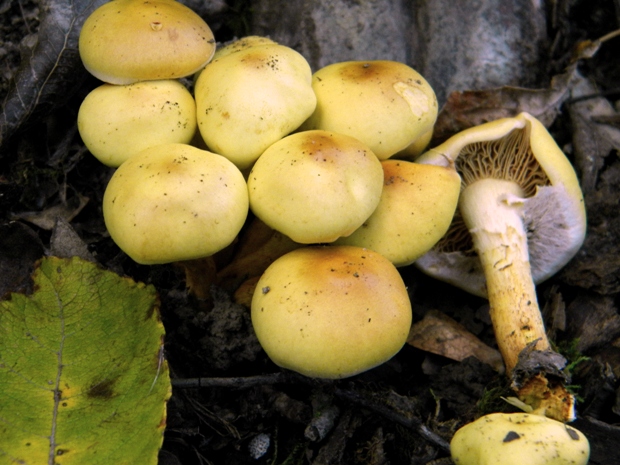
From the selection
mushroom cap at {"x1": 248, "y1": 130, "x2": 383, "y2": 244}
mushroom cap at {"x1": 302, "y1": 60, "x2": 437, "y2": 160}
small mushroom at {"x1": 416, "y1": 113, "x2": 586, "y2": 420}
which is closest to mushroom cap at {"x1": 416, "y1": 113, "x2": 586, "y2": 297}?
small mushroom at {"x1": 416, "y1": 113, "x2": 586, "y2": 420}

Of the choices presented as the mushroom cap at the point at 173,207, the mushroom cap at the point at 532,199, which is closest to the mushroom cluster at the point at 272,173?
the mushroom cap at the point at 173,207

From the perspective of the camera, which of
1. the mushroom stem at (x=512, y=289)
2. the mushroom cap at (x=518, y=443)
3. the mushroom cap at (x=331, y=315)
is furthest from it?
the mushroom stem at (x=512, y=289)

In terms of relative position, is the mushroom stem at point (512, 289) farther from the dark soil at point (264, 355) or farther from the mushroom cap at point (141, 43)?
the mushroom cap at point (141, 43)

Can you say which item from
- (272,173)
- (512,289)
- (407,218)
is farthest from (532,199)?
(272,173)

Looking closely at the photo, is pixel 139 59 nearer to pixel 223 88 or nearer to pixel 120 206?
pixel 223 88

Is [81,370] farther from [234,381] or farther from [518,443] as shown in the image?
[518,443]

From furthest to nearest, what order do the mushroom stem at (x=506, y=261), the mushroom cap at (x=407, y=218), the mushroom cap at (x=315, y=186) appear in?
the mushroom stem at (x=506, y=261) < the mushroom cap at (x=407, y=218) < the mushroom cap at (x=315, y=186)

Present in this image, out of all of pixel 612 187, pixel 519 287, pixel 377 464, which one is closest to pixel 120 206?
A: pixel 377 464
